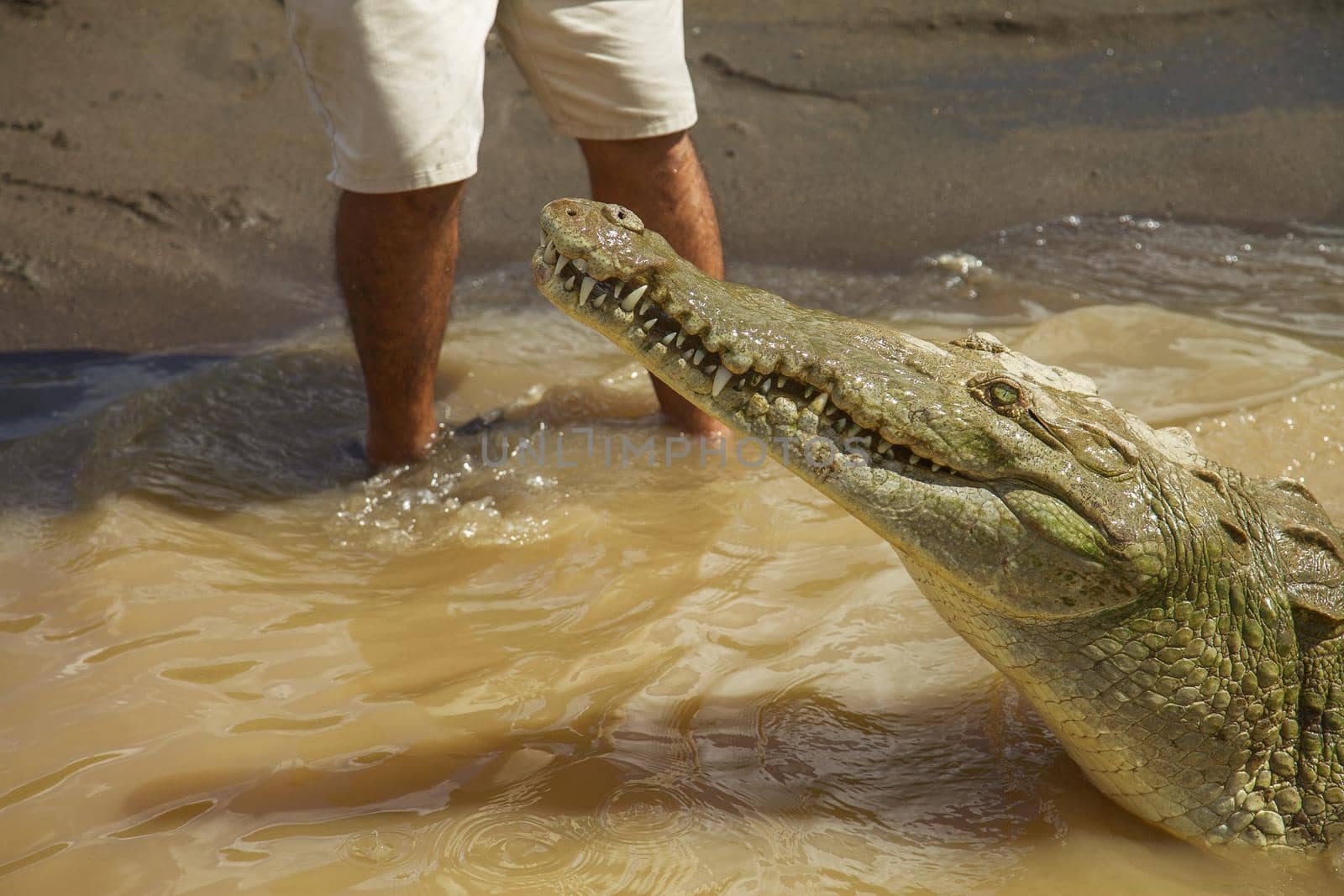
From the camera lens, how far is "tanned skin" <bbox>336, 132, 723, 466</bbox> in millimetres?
2750

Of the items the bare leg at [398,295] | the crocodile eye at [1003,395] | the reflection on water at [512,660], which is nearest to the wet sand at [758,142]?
the reflection on water at [512,660]

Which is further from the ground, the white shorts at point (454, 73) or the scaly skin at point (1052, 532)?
the white shorts at point (454, 73)

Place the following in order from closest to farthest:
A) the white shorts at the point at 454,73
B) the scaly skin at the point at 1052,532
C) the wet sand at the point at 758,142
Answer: the scaly skin at the point at 1052,532 < the white shorts at the point at 454,73 < the wet sand at the point at 758,142

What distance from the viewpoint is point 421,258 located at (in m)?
2.81

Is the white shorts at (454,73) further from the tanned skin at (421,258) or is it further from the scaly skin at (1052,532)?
the scaly skin at (1052,532)

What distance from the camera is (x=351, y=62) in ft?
8.21

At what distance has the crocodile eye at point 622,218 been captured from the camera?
1821 millimetres

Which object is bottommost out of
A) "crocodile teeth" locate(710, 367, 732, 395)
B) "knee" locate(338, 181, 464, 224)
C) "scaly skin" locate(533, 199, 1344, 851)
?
"scaly skin" locate(533, 199, 1344, 851)

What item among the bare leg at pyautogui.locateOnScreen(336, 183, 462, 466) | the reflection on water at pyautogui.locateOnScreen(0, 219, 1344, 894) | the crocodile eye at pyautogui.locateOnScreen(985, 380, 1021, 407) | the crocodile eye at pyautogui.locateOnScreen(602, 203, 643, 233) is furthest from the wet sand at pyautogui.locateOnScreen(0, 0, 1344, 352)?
the crocodile eye at pyautogui.locateOnScreen(985, 380, 1021, 407)

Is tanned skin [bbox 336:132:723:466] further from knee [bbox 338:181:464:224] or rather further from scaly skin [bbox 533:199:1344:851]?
scaly skin [bbox 533:199:1344:851]

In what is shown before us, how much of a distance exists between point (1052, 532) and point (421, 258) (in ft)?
5.56

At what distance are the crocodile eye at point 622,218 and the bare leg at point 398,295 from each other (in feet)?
3.24

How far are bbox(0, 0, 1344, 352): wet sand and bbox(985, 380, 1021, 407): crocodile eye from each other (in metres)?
2.69

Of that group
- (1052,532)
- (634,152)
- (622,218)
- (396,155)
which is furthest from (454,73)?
(1052,532)
